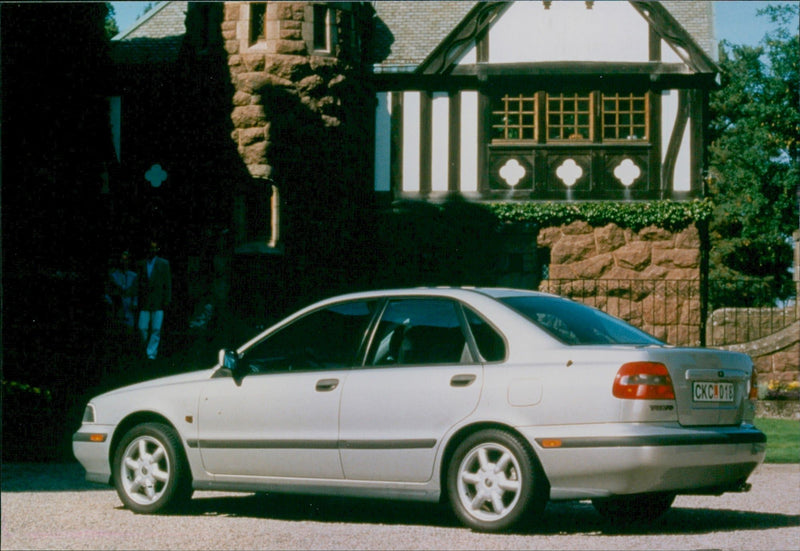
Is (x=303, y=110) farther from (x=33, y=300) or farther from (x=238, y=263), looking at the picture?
(x=33, y=300)

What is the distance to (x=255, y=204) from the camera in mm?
23344

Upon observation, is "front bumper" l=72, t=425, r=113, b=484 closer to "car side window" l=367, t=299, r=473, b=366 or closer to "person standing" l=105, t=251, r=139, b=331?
"car side window" l=367, t=299, r=473, b=366

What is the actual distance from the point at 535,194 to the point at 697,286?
3406mm

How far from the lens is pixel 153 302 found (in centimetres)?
1906

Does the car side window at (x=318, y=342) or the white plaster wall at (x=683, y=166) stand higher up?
the white plaster wall at (x=683, y=166)

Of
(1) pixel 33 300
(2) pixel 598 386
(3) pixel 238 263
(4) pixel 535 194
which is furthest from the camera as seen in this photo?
(4) pixel 535 194

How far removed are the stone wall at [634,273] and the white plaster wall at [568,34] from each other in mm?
3211

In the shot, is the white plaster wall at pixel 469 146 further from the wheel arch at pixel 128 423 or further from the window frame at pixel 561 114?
the wheel arch at pixel 128 423

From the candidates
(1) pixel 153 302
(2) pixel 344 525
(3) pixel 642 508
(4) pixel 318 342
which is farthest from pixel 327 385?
(1) pixel 153 302

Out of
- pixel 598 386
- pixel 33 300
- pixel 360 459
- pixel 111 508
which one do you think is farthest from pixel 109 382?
pixel 598 386

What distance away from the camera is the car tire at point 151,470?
9.09m

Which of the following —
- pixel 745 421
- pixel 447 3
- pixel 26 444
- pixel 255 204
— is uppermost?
pixel 447 3

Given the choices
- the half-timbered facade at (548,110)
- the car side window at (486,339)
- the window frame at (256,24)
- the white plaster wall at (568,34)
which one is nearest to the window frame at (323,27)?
the window frame at (256,24)

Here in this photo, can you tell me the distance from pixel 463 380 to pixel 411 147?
17.0 meters
